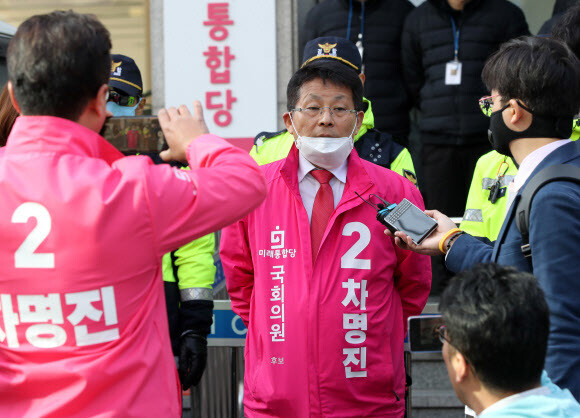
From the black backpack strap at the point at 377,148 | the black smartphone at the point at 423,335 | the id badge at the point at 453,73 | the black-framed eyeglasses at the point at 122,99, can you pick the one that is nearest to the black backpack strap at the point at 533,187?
the black smartphone at the point at 423,335

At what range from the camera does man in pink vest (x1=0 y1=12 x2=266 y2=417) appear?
178cm

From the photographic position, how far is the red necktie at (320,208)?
2912 millimetres

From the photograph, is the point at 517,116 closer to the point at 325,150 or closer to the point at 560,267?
the point at 560,267

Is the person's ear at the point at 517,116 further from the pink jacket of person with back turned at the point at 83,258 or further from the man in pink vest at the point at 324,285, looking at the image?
the pink jacket of person with back turned at the point at 83,258

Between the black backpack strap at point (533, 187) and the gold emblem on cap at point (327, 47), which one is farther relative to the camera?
the gold emblem on cap at point (327, 47)

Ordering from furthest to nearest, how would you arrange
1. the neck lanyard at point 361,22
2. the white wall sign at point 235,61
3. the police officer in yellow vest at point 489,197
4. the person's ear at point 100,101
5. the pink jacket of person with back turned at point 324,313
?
the white wall sign at point 235,61
the neck lanyard at point 361,22
the police officer in yellow vest at point 489,197
the pink jacket of person with back turned at point 324,313
the person's ear at point 100,101

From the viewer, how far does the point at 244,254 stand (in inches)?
121

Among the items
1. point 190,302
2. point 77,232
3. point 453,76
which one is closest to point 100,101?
point 77,232

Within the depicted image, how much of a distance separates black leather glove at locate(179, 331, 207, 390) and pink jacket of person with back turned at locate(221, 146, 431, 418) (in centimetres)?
36

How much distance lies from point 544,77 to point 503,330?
100 centimetres

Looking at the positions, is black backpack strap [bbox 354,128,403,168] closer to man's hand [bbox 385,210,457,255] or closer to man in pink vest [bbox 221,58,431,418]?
man in pink vest [bbox 221,58,431,418]

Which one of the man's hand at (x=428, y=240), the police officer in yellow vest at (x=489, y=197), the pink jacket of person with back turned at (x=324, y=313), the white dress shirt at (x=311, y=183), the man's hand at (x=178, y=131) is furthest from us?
the police officer in yellow vest at (x=489, y=197)

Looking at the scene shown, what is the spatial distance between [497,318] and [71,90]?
117cm

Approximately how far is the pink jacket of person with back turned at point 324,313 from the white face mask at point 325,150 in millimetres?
104
